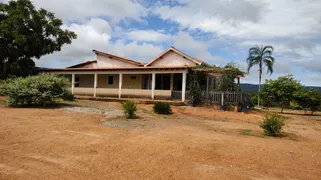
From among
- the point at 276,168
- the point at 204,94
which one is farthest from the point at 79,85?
the point at 276,168

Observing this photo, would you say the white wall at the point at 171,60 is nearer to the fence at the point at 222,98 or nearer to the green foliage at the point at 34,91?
the fence at the point at 222,98

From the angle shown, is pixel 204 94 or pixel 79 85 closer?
pixel 204 94

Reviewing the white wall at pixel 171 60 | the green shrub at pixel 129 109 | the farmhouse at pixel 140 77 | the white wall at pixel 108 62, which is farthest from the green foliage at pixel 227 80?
the white wall at pixel 108 62

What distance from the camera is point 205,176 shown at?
15.6ft

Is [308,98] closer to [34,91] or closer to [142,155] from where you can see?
[142,155]

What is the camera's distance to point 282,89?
23688 mm

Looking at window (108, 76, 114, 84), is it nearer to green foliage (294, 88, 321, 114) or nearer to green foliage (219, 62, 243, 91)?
green foliage (219, 62, 243, 91)

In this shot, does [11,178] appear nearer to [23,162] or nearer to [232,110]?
[23,162]

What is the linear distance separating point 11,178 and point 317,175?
5931 mm

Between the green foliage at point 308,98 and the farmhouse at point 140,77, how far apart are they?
8.62 metres

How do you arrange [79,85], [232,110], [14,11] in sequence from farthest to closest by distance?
[79,85] → [14,11] → [232,110]

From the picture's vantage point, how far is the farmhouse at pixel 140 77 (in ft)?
65.4

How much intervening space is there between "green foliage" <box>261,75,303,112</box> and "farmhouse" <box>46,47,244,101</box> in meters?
6.34

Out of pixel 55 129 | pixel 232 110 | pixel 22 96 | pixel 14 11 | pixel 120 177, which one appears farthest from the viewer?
pixel 14 11
